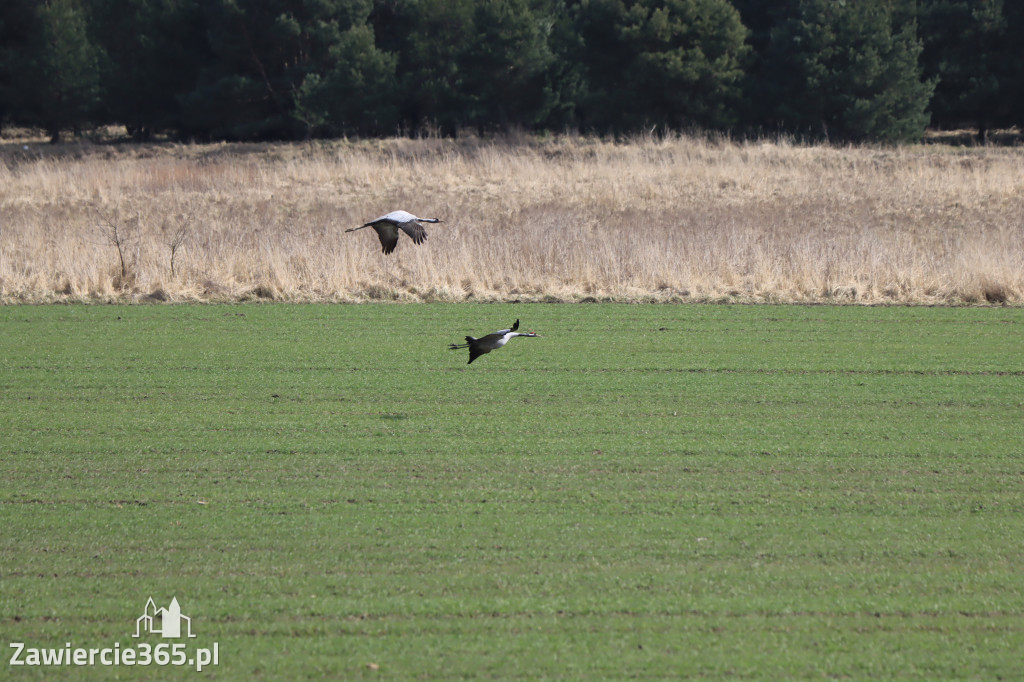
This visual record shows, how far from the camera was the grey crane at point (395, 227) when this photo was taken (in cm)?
597

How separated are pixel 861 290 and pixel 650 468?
8.02 meters

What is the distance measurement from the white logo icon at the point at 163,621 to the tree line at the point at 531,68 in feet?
98.7

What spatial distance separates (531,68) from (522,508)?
31471mm

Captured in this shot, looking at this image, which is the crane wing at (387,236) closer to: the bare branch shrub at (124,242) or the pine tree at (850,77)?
the bare branch shrub at (124,242)

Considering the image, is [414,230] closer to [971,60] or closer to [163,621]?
[163,621]

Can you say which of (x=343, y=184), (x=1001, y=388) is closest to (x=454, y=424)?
(x=1001, y=388)

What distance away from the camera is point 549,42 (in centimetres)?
3700

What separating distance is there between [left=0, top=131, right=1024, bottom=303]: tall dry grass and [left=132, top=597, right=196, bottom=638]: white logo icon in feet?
29.5

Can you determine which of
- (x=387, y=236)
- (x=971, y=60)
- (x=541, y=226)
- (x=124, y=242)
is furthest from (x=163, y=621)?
(x=971, y=60)

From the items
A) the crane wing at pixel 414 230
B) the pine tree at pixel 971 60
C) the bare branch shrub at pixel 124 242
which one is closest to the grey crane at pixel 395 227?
the crane wing at pixel 414 230

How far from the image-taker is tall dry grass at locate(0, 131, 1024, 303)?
1352cm

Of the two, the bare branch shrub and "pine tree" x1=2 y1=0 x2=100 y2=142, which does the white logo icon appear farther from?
"pine tree" x1=2 y1=0 x2=100 y2=142

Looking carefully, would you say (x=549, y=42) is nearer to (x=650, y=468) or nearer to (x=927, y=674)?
(x=650, y=468)

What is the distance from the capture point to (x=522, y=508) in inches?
218
